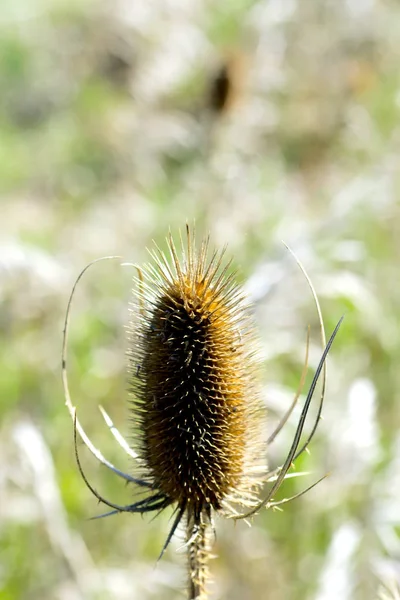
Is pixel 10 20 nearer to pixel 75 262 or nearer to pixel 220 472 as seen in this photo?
pixel 75 262

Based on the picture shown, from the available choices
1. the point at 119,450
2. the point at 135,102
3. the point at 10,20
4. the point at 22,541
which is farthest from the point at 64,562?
the point at 10,20

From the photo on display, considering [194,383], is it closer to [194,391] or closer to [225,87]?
[194,391]

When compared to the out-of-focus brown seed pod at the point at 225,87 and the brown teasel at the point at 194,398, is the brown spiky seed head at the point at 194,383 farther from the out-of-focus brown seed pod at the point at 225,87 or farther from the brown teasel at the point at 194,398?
the out-of-focus brown seed pod at the point at 225,87

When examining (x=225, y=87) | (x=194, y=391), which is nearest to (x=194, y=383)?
(x=194, y=391)

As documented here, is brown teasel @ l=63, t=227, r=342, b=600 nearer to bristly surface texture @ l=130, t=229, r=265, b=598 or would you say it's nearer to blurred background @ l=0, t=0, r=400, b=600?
bristly surface texture @ l=130, t=229, r=265, b=598

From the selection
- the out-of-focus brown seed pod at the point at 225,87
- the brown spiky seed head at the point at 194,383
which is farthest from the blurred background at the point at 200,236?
the brown spiky seed head at the point at 194,383

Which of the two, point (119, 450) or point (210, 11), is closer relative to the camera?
point (119, 450)
